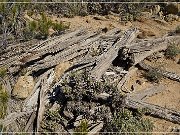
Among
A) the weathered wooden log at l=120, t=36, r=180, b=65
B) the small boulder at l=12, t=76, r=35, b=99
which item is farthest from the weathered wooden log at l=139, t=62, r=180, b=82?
the small boulder at l=12, t=76, r=35, b=99

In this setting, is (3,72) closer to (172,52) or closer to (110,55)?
→ (110,55)

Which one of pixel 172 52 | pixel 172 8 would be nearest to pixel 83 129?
pixel 172 52

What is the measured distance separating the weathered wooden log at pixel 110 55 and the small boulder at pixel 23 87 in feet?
3.61

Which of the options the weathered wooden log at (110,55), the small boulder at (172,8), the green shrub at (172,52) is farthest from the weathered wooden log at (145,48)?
the small boulder at (172,8)

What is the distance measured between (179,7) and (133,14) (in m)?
1.18

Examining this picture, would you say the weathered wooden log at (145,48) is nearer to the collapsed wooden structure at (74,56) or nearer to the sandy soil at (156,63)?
the collapsed wooden structure at (74,56)

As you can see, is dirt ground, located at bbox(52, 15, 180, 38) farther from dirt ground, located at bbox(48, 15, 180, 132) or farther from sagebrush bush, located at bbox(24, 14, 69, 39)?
sagebrush bush, located at bbox(24, 14, 69, 39)

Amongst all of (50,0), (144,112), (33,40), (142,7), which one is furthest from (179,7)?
(144,112)

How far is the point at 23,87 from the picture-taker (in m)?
7.72

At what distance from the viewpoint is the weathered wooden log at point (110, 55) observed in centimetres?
778

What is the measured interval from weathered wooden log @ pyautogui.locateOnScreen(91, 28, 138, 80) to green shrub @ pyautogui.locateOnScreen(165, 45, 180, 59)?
2.44 feet

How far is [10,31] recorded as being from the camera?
9406mm

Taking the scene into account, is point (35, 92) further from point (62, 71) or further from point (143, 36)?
point (143, 36)

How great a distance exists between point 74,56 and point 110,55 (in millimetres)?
667
